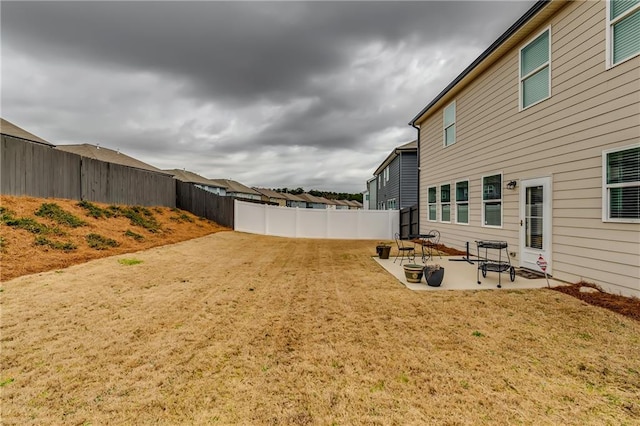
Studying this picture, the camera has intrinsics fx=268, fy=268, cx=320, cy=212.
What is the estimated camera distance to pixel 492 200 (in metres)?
7.76

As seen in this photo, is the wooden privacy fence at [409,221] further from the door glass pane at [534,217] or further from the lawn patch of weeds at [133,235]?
the lawn patch of weeds at [133,235]

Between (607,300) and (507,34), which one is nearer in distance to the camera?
(607,300)

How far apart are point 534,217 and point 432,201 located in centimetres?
591

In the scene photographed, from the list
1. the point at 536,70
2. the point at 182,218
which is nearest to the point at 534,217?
the point at 536,70

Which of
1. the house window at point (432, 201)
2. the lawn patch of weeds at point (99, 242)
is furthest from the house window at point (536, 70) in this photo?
the lawn patch of weeds at point (99, 242)

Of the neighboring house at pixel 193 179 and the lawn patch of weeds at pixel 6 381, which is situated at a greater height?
the neighboring house at pixel 193 179

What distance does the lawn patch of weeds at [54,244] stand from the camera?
704 cm

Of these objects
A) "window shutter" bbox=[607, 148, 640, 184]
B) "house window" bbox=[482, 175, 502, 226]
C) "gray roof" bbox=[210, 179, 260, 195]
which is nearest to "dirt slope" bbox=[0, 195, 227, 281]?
"window shutter" bbox=[607, 148, 640, 184]

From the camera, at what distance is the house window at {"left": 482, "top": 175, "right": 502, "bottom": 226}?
24.6 feet

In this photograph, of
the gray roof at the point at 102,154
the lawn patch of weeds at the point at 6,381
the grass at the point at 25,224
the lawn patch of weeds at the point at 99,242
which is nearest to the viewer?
the lawn patch of weeds at the point at 6,381

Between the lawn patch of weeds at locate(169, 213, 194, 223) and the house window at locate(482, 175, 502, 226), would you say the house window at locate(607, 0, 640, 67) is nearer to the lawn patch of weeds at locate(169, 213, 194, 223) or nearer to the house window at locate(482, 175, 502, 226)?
the house window at locate(482, 175, 502, 226)

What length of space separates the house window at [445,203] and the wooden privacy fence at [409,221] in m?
2.47

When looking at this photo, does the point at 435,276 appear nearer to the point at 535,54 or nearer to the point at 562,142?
the point at 562,142

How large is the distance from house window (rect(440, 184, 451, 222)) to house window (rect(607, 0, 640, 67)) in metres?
6.20
